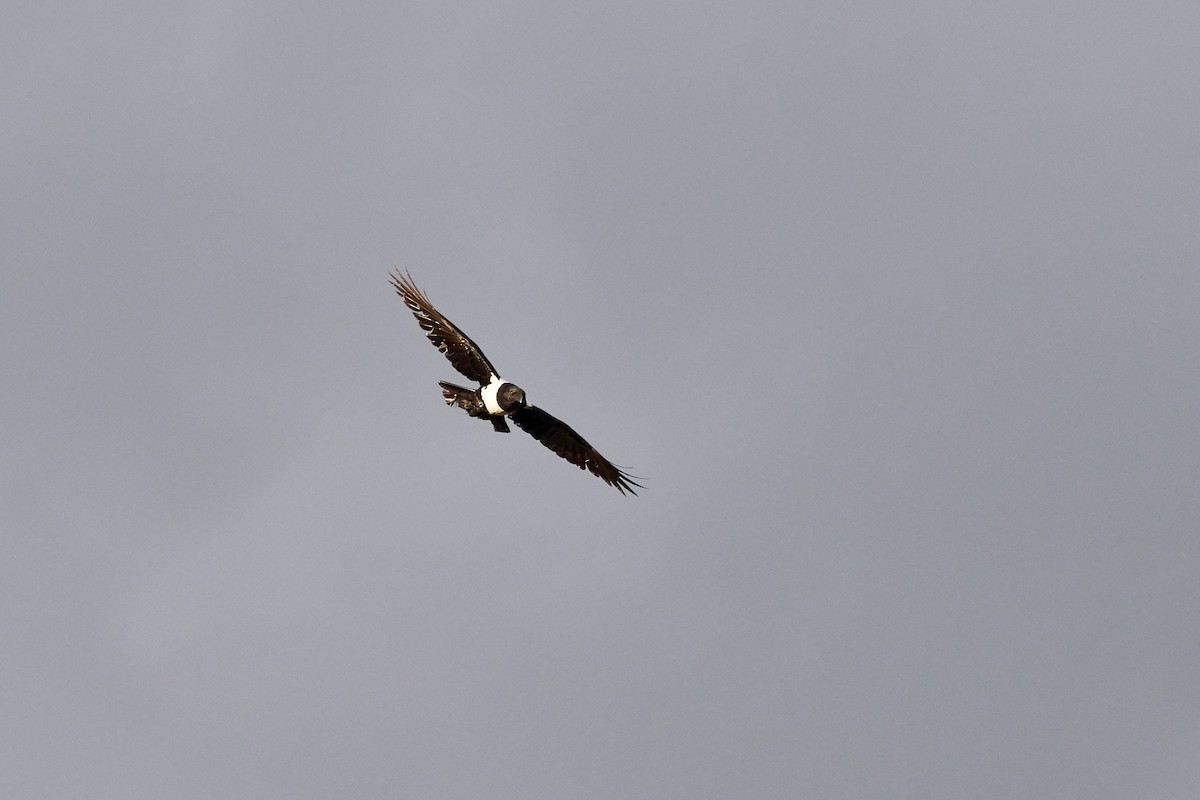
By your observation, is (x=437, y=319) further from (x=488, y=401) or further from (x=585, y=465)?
(x=585, y=465)

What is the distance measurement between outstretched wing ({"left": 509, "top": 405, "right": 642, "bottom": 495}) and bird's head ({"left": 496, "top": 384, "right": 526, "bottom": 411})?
1.79 meters

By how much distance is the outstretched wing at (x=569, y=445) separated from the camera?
4569 centimetres

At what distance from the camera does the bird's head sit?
1704 inches

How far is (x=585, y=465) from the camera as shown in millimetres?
46656

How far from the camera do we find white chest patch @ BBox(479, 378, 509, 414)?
43.8m

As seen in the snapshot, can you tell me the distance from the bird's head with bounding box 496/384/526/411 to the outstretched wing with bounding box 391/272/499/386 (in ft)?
2.70

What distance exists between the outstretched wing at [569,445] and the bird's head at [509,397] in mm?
1790

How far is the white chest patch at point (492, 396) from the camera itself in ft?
144

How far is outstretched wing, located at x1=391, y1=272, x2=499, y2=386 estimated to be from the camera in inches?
1745

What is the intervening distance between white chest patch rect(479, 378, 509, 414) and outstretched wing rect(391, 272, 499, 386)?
0.86 ft

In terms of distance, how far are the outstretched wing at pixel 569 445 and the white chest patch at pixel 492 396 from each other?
1512 millimetres

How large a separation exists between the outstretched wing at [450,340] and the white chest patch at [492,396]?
0.26 metres

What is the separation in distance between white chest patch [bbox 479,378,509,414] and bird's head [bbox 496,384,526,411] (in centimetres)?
13

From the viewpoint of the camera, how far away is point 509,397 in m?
43.3
